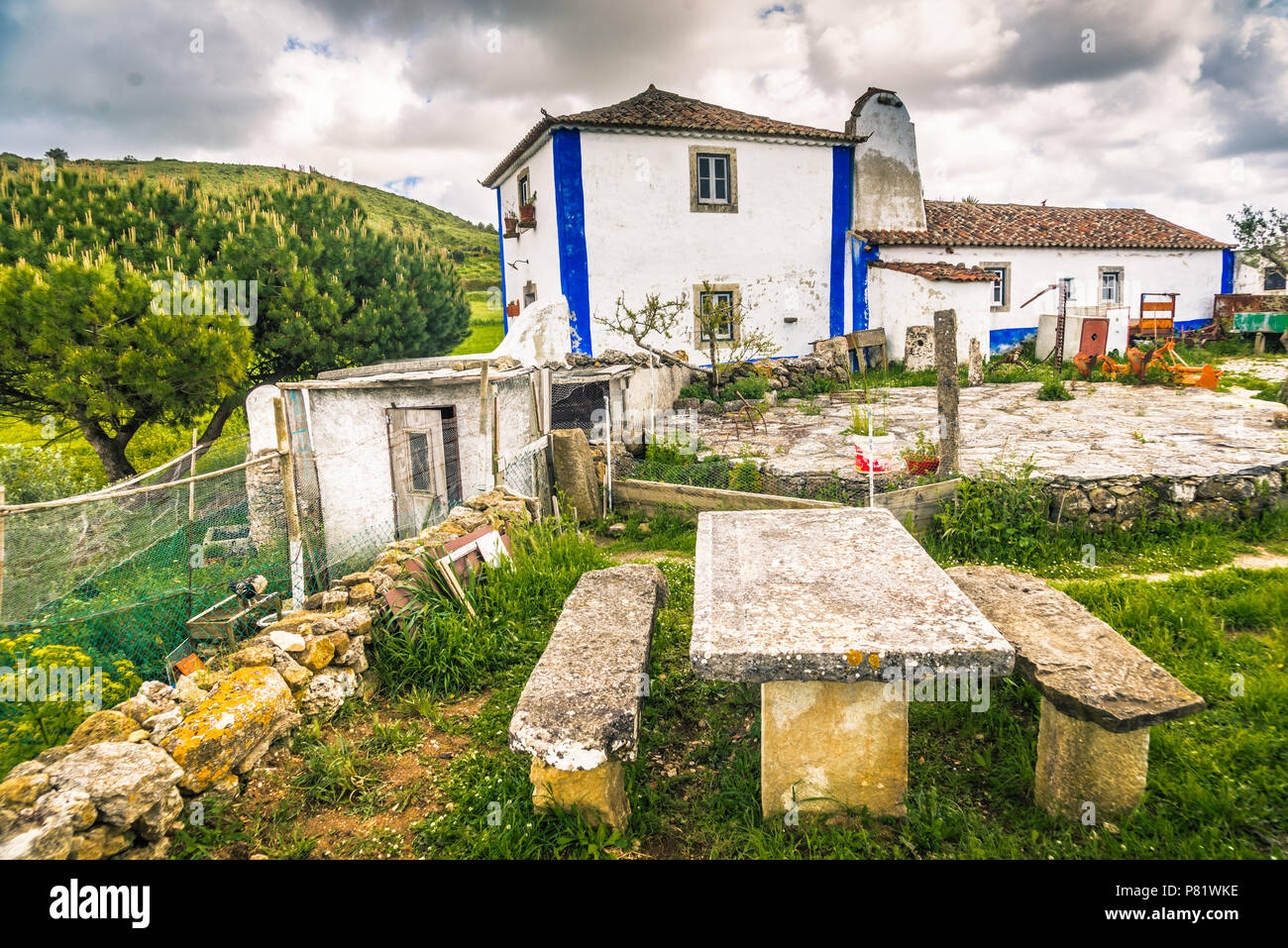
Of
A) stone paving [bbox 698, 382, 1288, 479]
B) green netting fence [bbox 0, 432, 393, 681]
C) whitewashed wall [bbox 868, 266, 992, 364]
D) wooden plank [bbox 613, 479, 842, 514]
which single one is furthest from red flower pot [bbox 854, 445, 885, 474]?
whitewashed wall [bbox 868, 266, 992, 364]

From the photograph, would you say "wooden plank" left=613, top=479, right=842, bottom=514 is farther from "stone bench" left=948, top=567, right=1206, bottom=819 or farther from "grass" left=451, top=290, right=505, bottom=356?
"grass" left=451, top=290, right=505, bottom=356

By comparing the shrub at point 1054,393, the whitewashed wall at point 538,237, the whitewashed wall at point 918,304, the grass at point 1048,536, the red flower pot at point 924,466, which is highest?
the whitewashed wall at point 538,237

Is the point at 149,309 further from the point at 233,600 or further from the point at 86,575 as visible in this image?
the point at 233,600

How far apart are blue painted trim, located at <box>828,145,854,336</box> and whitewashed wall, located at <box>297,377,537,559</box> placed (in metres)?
10.5

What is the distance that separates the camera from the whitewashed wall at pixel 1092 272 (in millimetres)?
18500

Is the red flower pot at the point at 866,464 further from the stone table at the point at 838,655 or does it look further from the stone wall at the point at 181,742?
the stone wall at the point at 181,742

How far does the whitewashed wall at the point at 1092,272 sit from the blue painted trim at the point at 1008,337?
0.53ft

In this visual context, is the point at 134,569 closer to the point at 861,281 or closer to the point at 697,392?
the point at 697,392

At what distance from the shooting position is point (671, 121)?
1427 cm

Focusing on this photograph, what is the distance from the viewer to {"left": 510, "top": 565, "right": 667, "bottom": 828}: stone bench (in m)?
2.85

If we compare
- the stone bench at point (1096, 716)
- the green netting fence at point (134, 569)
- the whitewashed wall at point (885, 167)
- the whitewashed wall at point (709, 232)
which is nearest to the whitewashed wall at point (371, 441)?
the green netting fence at point (134, 569)

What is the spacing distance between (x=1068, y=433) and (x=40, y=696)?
1009 centimetres

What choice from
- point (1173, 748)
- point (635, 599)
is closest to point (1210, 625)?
point (1173, 748)

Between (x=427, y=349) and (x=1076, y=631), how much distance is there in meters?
17.4
